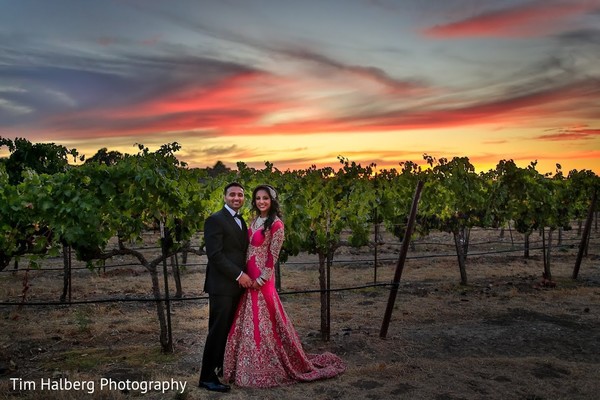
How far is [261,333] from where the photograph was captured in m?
5.63

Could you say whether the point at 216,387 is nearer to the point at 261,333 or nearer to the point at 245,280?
the point at 261,333

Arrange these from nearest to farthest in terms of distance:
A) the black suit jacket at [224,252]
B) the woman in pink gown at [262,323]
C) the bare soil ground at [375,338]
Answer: the black suit jacket at [224,252], the woman in pink gown at [262,323], the bare soil ground at [375,338]

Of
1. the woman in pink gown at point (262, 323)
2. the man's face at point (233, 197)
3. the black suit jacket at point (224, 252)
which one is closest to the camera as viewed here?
the black suit jacket at point (224, 252)

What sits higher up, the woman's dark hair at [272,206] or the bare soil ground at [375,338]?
the woman's dark hair at [272,206]

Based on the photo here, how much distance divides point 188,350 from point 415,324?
447 cm

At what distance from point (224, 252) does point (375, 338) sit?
3874mm

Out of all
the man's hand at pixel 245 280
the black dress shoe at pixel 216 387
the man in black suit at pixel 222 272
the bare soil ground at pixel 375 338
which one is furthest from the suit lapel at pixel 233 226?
Result: the bare soil ground at pixel 375 338

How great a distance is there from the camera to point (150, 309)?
456 inches

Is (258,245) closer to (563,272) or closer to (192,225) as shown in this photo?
(192,225)

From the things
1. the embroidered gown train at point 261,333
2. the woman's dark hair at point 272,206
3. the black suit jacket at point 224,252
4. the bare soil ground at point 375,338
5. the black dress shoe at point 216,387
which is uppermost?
the woman's dark hair at point 272,206

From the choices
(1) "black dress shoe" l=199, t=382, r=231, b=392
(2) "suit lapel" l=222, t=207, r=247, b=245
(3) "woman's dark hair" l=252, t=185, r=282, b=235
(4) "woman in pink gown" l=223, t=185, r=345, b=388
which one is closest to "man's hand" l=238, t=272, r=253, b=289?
(4) "woman in pink gown" l=223, t=185, r=345, b=388

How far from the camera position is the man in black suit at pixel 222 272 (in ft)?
17.5

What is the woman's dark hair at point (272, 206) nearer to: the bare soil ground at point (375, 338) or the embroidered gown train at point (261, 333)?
the embroidered gown train at point (261, 333)

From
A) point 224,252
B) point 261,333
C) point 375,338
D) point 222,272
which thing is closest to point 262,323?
point 261,333
